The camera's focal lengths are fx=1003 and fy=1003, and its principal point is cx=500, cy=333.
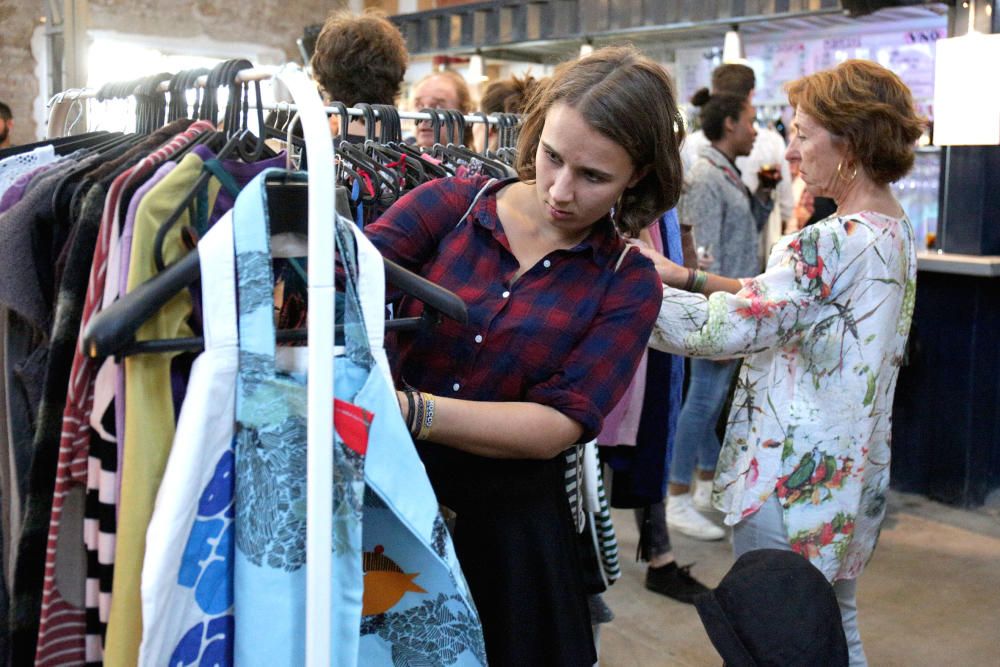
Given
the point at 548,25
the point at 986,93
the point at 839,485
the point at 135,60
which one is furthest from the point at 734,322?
the point at 135,60

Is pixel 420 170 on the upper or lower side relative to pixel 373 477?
upper

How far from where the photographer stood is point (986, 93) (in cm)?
400

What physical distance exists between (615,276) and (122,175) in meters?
0.77

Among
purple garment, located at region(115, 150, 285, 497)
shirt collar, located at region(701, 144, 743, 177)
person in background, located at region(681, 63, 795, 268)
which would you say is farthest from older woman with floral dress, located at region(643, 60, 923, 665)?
person in background, located at region(681, 63, 795, 268)

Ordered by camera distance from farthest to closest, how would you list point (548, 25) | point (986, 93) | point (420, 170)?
point (548, 25), point (986, 93), point (420, 170)

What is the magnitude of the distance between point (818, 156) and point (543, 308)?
1032 mm

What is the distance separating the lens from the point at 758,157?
549cm

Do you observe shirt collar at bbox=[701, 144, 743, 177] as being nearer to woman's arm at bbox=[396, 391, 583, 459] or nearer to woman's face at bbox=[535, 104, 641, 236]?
woman's face at bbox=[535, 104, 641, 236]

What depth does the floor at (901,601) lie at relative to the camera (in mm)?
3182

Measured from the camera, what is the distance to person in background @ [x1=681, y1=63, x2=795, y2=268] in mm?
4340

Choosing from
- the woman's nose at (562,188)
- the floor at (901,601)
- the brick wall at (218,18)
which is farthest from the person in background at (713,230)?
the brick wall at (218,18)

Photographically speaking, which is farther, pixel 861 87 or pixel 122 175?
pixel 861 87

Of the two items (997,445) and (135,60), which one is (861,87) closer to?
(997,445)

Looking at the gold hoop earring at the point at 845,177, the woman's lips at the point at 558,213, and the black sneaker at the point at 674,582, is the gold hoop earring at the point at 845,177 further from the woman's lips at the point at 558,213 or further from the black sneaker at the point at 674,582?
the black sneaker at the point at 674,582
